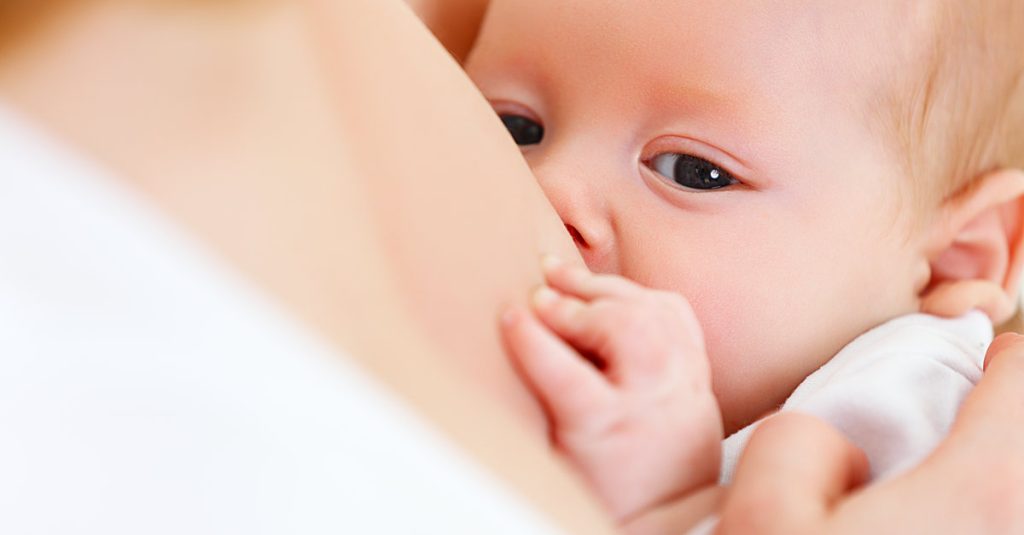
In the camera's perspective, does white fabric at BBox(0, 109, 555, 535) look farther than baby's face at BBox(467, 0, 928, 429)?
No

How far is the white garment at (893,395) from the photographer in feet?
2.83

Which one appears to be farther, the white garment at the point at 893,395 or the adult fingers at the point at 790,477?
the white garment at the point at 893,395

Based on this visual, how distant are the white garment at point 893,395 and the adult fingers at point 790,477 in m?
0.05

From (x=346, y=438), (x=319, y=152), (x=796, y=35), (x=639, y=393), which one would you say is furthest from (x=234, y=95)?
(x=796, y=35)

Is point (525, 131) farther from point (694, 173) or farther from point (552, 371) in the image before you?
point (552, 371)

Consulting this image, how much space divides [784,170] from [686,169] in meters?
0.10

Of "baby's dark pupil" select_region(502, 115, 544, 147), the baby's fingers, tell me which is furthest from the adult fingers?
"baby's dark pupil" select_region(502, 115, 544, 147)

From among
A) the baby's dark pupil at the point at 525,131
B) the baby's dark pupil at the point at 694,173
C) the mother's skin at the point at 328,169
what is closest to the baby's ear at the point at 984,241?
the baby's dark pupil at the point at 694,173

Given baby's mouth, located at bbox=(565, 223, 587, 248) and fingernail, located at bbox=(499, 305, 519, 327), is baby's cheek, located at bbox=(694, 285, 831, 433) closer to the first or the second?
baby's mouth, located at bbox=(565, 223, 587, 248)

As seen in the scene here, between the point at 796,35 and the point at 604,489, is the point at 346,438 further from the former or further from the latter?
the point at 796,35

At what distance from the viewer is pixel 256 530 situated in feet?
1.54

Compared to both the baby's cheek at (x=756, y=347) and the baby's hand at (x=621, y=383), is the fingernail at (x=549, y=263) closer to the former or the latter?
the baby's hand at (x=621, y=383)

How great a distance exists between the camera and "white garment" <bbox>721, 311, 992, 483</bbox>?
86 centimetres

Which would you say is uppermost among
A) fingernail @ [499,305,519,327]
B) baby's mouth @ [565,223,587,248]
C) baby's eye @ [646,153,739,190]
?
fingernail @ [499,305,519,327]
